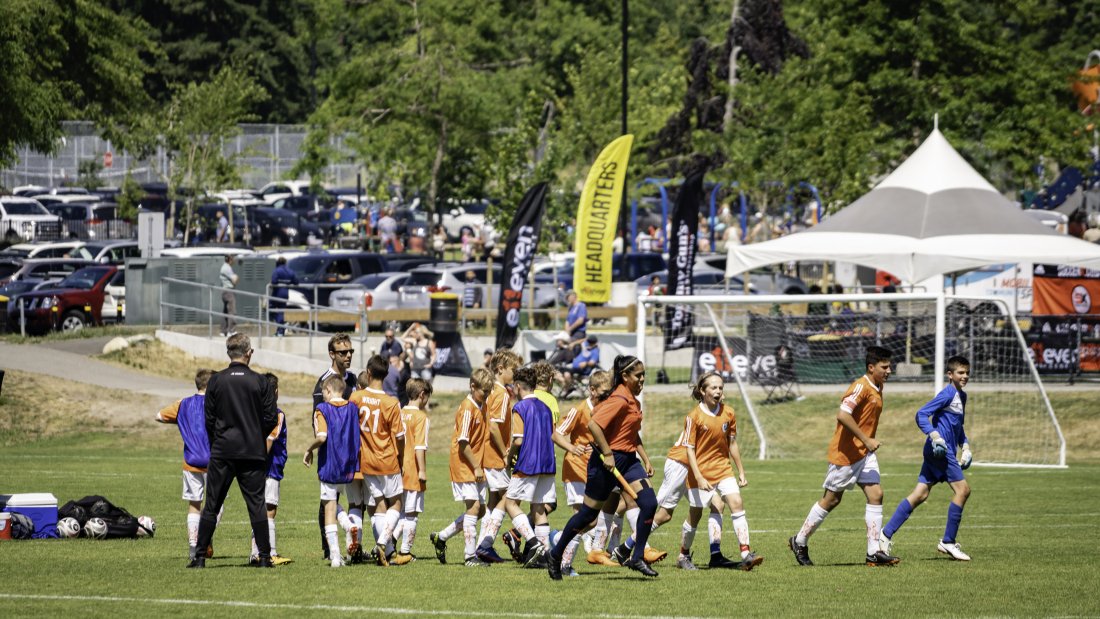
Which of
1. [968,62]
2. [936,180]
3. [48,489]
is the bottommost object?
[48,489]

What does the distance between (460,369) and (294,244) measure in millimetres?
28673

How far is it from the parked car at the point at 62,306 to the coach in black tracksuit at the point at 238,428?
80.8 ft

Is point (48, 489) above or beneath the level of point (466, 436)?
beneath

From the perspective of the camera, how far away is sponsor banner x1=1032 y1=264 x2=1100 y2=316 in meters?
31.8

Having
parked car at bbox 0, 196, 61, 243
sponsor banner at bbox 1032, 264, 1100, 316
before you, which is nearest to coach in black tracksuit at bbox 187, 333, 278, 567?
sponsor banner at bbox 1032, 264, 1100, 316

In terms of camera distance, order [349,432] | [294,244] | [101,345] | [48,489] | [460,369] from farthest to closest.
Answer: [294,244] → [101,345] → [460,369] → [48,489] → [349,432]

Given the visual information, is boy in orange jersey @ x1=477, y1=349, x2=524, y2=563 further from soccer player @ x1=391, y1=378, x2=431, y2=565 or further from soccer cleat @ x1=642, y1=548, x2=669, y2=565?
soccer cleat @ x1=642, y1=548, x2=669, y2=565

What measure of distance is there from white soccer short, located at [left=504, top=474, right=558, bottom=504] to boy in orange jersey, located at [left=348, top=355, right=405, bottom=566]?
0.96 meters

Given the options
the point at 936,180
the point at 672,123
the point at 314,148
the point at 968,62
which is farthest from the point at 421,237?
the point at 936,180

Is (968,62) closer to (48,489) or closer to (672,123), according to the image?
(672,123)

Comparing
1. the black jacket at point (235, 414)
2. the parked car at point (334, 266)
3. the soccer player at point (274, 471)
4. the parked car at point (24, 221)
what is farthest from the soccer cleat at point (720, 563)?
the parked car at point (24, 221)

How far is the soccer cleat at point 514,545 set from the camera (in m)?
13.3

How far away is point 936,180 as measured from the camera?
2875cm

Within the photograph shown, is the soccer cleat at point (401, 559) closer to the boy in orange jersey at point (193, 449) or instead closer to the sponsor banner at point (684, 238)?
the boy in orange jersey at point (193, 449)
